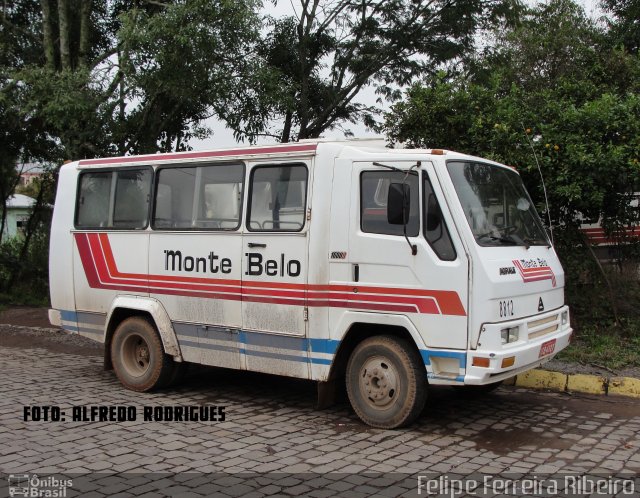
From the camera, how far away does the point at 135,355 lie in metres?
7.92

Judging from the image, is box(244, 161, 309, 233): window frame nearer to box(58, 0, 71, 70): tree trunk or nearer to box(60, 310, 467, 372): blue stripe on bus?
box(60, 310, 467, 372): blue stripe on bus

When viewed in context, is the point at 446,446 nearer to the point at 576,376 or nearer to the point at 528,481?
the point at 528,481

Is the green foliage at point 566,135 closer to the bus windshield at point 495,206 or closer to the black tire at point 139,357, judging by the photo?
the bus windshield at point 495,206

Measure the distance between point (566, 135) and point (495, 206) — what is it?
9.34 ft

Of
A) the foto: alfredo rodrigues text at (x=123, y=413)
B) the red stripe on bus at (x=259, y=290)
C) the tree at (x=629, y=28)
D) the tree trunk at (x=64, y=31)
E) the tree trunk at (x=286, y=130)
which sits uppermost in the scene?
the tree at (x=629, y=28)

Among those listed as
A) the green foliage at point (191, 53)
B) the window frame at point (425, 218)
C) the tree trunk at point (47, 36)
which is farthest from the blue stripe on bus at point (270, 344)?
the tree trunk at point (47, 36)

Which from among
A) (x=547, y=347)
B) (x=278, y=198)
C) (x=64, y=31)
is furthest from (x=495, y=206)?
(x=64, y=31)

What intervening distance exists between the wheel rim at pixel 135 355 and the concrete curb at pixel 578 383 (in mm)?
4222

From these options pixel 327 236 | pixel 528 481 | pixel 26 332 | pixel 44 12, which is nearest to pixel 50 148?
pixel 44 12

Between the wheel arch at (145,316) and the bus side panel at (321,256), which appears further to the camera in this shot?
the wheel arch at (145,316)

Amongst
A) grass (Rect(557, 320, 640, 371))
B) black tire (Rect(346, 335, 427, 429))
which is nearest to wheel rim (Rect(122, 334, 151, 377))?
black tire (Rect(346, 335, 427, 429))

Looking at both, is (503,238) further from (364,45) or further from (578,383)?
(364,45)

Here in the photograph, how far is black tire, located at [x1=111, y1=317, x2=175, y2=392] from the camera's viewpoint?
754 cm

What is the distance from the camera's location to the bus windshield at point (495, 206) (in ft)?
19.4
